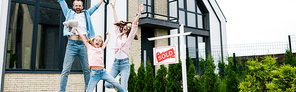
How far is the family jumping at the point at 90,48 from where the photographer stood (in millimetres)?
4043

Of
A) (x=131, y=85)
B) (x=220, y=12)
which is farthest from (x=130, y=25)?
(x=220, y=12)

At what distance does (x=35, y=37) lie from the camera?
24.6 feet

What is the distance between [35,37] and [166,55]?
15.5 feet

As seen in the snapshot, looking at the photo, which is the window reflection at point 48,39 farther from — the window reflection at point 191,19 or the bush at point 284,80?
the window reflection at point 191,19

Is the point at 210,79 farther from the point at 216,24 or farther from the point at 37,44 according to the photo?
the point at 216,24

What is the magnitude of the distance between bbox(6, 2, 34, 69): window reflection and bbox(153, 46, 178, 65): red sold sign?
14.9 feet

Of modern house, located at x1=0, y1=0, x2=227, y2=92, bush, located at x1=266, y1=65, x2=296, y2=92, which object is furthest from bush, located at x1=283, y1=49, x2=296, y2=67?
bush, located at x1=266, y1=65, x2=296, y2=92

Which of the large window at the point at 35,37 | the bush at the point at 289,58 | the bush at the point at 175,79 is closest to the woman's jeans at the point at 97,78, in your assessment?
the large window at the point at 35,37

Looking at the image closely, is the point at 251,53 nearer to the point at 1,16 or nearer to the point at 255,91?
the point at 255,91

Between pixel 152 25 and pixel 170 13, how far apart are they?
192 centimetres

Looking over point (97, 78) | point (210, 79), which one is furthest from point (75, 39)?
point (210, 79)

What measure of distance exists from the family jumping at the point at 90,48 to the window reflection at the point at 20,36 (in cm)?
388

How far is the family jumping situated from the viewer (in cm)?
404

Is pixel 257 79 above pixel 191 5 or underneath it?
underneath
